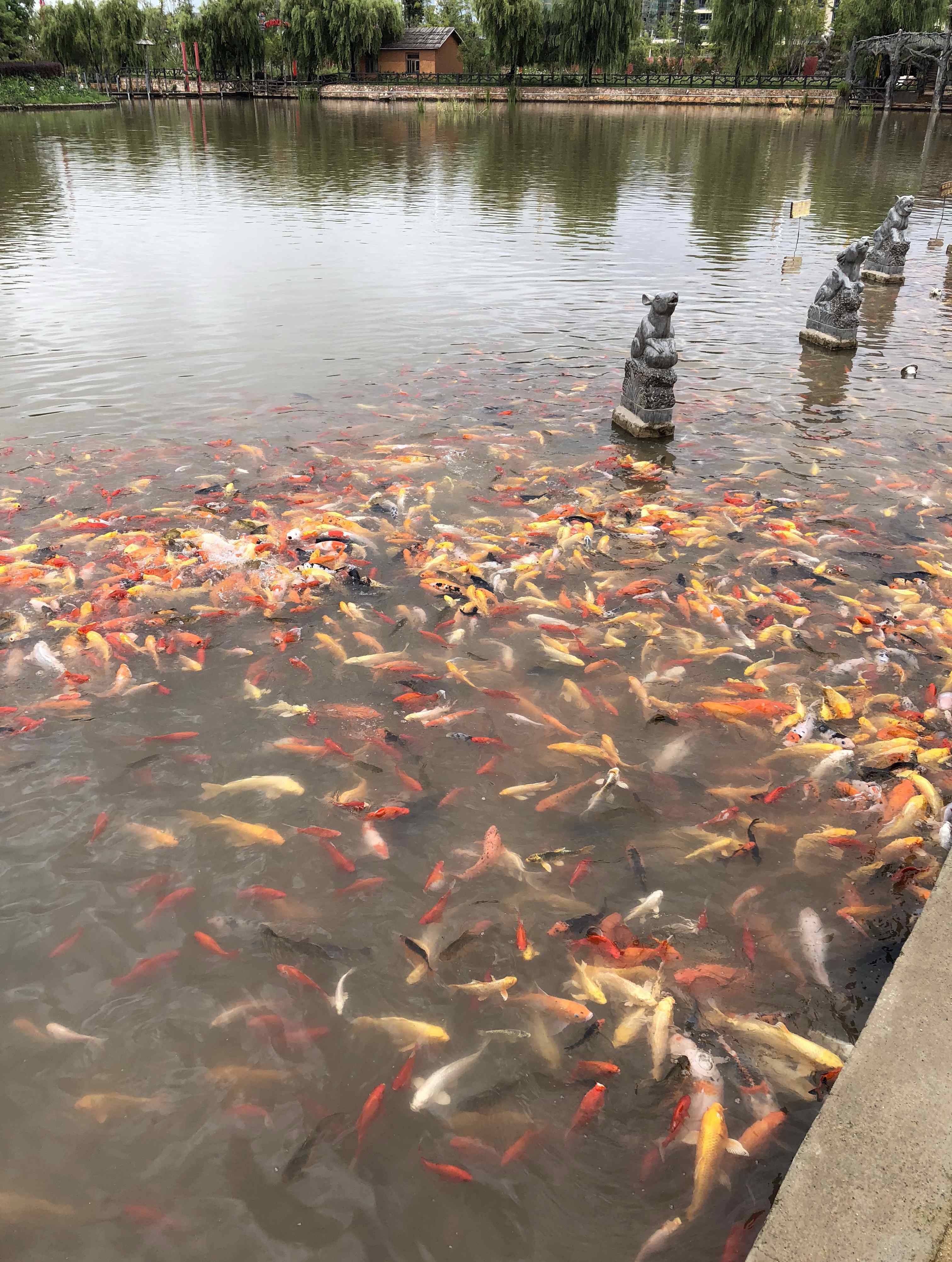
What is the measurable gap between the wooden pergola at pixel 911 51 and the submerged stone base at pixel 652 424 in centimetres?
5379

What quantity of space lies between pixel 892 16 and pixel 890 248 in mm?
52834

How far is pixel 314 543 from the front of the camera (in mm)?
6887

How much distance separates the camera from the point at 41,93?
56469mm

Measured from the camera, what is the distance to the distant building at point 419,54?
6869 centimetres

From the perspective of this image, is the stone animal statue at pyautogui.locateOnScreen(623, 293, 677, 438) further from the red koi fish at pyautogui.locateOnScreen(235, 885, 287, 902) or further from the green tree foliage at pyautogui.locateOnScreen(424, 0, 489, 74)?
the green tree foliage at pyautogui.locateOnScreen(424, 0, 489, 74)

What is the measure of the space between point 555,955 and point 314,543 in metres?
4.26

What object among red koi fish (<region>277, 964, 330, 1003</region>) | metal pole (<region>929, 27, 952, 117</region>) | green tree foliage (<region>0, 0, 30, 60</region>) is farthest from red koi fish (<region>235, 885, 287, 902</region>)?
green tree foliage (<region>0, 0, 30, 60</region>)

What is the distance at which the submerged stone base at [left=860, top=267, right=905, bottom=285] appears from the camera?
15484 mm

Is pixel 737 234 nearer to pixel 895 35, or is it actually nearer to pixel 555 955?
pixel 555 955

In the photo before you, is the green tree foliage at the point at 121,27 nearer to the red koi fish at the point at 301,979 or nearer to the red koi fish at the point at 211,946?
the red koi fish at the point at 211,946

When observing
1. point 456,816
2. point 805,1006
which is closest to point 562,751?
point 456,816

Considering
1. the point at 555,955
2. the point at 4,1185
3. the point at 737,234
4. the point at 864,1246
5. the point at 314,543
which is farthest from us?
the point at 737,234

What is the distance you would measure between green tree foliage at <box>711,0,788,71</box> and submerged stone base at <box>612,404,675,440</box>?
5569 centimetres

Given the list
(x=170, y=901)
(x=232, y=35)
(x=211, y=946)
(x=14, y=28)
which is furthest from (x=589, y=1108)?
(x=14, y=28)
